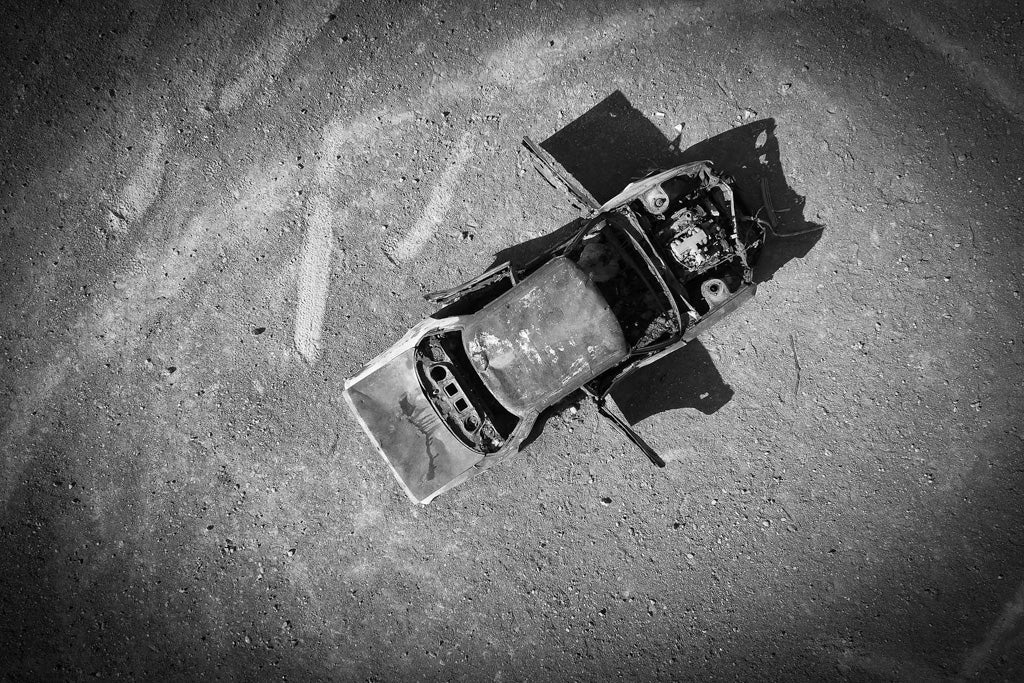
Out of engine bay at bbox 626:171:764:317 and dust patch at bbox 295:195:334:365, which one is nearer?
engine bay at bbox 626:171:764:317

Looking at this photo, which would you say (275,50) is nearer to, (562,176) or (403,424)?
(562,176)

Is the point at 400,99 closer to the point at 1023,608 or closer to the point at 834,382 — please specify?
the point at 834,382

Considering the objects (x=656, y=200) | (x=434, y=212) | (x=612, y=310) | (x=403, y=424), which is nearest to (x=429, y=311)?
(x=434, y=212)

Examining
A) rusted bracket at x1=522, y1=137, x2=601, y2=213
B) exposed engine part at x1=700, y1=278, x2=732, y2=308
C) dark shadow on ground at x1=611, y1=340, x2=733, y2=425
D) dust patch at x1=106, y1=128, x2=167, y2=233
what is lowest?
dark shadow on ground at x1=611, y1=340, x2=733, y2=425

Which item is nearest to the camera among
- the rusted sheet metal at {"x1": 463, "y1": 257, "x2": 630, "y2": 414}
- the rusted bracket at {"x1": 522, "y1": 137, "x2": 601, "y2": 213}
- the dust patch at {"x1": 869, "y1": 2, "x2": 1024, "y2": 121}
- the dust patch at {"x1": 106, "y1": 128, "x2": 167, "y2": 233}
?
the rusted sheet metal at {"x1": 463, "y1": 257, "x2": 630, "y2": 414}

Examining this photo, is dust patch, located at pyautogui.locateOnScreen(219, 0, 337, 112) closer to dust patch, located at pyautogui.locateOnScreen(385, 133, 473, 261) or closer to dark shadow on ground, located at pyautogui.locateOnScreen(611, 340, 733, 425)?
dust patch, located at pyautogui.locateOnScreen(385, 133, 473, 261)

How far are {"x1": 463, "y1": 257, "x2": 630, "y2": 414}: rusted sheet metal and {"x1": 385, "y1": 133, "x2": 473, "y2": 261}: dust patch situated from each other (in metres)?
1.32

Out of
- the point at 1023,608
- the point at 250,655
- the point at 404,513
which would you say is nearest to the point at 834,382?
the point at 1023,608

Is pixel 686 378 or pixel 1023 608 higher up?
pixel 686 378

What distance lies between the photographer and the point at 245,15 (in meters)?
4.77

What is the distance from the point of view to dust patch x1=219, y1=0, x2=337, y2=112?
15.6 ft

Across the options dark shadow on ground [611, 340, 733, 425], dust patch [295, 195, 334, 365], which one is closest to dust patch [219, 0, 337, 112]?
dust patch [295, 195, 334, 365]

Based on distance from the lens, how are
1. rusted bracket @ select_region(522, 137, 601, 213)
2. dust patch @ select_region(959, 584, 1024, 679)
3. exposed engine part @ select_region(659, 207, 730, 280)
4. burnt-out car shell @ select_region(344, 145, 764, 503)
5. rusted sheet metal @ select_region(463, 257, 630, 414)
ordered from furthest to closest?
1. dust patch @ select_region(959, 584, 1024, 679)
2. rusted bracket @ select_region(522, 137, 601, 213)
3. exposed engine part @ select_region(659, 207, 730, 280)
4. burnt-out car shell @ select_region(344, 145, 764, 503)
5. rusted sheet metal @ select_region(463, 257, 630, 414)

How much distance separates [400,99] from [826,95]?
363 cm
